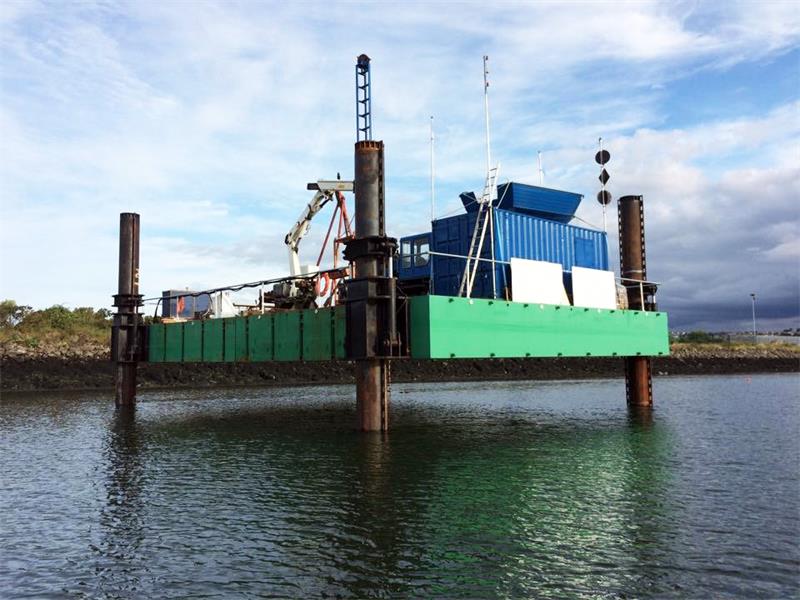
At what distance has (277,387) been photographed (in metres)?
59.5

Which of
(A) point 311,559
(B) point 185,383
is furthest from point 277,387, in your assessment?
(A) point 311,559

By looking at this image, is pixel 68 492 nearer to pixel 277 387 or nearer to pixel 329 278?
pixel 329 278

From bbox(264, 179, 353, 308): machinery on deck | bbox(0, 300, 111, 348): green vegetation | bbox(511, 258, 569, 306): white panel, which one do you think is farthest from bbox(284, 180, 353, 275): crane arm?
bbox(0, 300, 111, 348): green vegetation

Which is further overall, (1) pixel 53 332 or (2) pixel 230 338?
(1) pixel 53 332

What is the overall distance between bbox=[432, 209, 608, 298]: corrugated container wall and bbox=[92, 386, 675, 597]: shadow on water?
653 cm

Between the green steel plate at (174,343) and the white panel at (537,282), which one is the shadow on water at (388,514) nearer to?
the white panel at (537,282)

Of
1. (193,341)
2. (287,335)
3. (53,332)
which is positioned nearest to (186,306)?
(193,341)

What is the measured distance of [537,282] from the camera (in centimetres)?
2569

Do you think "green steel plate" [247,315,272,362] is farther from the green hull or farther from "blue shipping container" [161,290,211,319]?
"blue shipping container" [161,290,211,319]

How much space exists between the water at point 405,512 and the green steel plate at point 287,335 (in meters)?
3.41

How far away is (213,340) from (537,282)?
1642 cm

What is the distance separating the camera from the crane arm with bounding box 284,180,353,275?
3322 centimetres

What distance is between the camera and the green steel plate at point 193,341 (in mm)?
32156

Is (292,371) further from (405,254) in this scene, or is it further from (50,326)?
(405,254)
